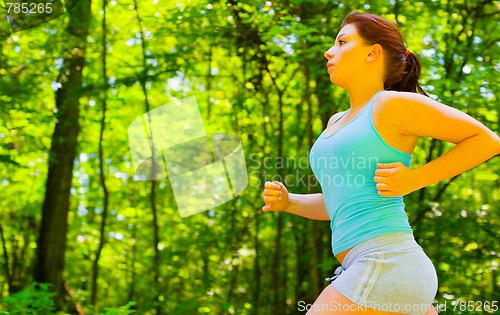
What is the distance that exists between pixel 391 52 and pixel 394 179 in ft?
1.12

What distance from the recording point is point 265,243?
17.1ft

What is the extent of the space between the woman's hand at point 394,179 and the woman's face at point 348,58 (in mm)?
266

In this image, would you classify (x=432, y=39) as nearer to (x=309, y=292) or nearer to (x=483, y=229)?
(x=483, y=229)

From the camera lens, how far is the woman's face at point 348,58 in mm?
1481

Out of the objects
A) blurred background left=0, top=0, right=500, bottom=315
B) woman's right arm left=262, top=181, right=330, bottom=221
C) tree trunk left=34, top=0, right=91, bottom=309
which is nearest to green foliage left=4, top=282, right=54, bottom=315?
blurred background left=0, top=0, right=500, bottom=315

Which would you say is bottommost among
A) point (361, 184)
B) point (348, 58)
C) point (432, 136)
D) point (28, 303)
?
point (28, 303)

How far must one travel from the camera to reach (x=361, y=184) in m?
1.36

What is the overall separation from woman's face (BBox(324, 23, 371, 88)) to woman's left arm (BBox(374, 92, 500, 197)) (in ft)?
0.53

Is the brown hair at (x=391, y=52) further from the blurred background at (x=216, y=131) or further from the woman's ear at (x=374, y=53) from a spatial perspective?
the blurred background at (x=216, y=131)

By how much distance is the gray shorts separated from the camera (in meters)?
1.29

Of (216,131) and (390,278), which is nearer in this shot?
(390,278)

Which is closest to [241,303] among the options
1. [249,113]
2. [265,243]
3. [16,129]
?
[265,243]

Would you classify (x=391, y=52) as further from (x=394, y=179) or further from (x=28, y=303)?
(x=28, y=303)

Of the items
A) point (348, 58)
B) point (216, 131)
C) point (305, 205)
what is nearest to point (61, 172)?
point (216, 131)
